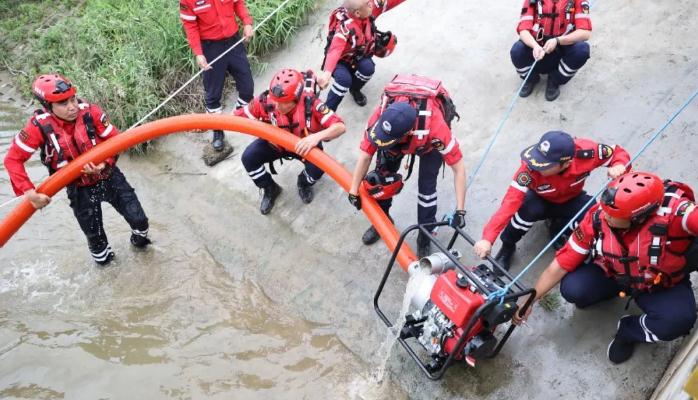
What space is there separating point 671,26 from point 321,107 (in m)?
3.70

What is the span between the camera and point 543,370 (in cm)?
363

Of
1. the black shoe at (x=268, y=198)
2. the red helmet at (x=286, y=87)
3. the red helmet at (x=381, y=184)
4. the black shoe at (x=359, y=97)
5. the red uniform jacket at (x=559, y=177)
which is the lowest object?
the black shoe at (x=268, y=198)

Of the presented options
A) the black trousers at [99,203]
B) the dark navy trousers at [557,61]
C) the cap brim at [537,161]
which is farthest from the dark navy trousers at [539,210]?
the black trousers at [99,203]

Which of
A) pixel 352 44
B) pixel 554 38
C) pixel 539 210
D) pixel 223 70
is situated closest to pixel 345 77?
pixel 352 44

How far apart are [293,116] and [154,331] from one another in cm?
201

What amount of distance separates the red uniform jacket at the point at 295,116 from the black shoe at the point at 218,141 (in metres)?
1.27

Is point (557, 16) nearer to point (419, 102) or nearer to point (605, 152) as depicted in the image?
point (605, 152)

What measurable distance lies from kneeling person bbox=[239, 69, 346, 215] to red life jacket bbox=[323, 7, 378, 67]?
829 millimetres

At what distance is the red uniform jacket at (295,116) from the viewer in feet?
14.4

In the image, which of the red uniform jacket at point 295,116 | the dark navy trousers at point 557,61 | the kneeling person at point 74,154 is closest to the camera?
the kneeling person at point 74,154

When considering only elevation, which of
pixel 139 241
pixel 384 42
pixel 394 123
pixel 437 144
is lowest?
pixel 139 241

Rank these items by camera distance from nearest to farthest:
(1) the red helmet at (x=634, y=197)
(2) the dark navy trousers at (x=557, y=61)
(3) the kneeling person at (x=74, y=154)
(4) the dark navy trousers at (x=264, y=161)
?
(1) the red helmet at (x=634, y=197)
(3) the kneeling person at (x=74, y=154)
(4) the dark navy trousers at (x=264, y=161)
(2) the dark navy trousers at (x=557, y=61)

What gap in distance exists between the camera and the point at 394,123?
357 centimetres

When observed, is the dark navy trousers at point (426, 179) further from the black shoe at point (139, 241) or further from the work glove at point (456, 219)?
the black shoe at point (139, 241)
